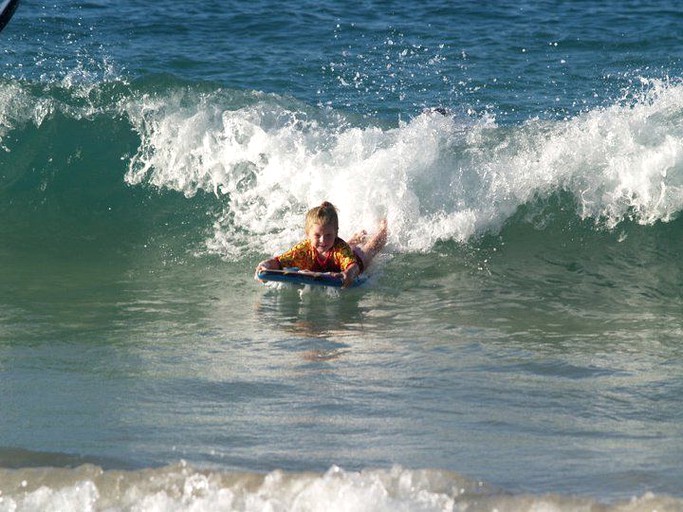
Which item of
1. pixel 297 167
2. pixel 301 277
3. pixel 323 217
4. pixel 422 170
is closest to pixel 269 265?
pixel 301 277

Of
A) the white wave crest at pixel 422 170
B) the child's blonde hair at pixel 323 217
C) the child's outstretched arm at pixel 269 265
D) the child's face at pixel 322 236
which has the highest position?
the white wave crest at pixel 422 170

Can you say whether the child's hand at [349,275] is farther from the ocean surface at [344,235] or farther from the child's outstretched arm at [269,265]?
the child's outstretched arm at [269,265]

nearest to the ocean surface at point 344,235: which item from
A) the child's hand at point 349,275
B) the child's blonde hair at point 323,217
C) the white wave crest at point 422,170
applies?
the white wave crest at point 422,170

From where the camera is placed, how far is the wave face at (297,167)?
9938 millimetres

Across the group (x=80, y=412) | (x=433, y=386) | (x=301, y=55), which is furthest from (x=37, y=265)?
(x=301, y=55)

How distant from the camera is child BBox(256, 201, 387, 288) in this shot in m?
8.27

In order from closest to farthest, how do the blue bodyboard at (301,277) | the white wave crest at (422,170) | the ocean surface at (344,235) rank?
the ocean surface at (344,235), the blue bodyboard at (301,277), the white wave crest at (422,170)

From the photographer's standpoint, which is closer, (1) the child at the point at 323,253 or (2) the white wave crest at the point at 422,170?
(1) the child at the point at 323,253

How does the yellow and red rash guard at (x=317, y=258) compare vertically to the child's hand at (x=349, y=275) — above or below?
above

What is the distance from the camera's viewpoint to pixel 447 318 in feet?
25.2

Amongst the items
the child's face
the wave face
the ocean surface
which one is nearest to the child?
the child's face

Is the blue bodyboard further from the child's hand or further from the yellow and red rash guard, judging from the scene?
the yellow and red rash guard

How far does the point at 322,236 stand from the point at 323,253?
19 centimetres

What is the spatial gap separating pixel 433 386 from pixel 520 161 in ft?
16.1
